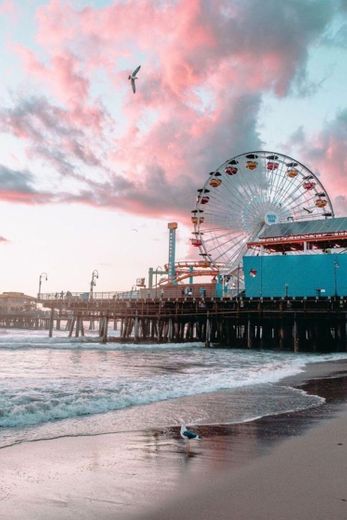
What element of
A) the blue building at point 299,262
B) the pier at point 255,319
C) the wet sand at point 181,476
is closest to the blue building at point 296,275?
the blue building at point 299,262

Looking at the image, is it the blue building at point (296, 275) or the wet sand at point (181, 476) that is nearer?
the wet sand at point (181, 476)

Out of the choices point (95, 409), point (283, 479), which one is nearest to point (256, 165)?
point (95, 409)

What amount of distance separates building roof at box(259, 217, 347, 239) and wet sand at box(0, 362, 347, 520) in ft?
145

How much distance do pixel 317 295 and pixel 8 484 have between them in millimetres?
41147

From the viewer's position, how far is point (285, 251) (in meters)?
53.4

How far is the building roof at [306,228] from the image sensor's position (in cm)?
4938

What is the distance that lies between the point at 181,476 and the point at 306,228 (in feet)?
159

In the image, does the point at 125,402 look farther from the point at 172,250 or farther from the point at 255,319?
the point at 172,250

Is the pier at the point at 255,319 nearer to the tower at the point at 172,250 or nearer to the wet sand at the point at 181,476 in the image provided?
the tower at the point at 172,250

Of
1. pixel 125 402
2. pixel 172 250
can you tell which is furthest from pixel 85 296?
pixel 125 402

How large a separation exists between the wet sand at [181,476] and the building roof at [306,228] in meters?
44.2

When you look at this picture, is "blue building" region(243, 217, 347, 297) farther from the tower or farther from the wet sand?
the wet sand

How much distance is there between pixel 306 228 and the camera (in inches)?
2013

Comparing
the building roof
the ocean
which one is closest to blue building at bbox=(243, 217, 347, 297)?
the building roof
